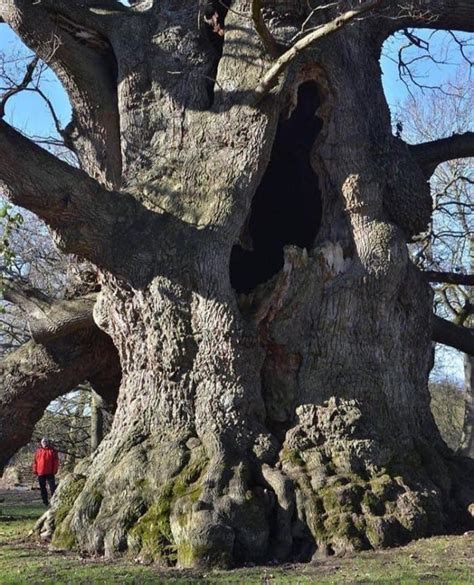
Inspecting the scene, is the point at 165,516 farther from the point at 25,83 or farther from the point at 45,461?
the point at 45,461

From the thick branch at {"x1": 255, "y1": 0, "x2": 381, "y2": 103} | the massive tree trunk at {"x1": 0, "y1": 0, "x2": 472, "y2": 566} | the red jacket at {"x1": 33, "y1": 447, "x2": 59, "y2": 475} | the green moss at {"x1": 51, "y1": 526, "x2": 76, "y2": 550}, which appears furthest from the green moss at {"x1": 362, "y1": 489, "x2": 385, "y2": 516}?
the red jacket at {"x1": 33, "y1": 447, "x2": 59, "y2": 475}

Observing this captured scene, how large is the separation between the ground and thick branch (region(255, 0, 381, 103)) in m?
4.38

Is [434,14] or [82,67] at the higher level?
[434,14]

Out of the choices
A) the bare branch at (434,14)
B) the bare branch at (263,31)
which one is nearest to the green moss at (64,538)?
the bare branch at (263,31)

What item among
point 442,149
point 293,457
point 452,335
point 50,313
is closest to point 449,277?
point 452,335

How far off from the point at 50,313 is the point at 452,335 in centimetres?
527

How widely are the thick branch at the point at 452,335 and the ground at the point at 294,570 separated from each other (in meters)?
4.44

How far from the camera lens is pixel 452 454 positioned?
8703mm

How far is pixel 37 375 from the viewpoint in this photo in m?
10.3

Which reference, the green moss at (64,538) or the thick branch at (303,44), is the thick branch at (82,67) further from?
the green moss at (64,538)

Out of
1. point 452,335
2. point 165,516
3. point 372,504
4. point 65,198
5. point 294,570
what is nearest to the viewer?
point 294,570

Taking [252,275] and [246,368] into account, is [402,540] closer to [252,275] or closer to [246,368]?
[246,368]

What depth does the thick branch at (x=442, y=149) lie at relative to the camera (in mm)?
10102

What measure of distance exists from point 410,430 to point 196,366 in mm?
2263
